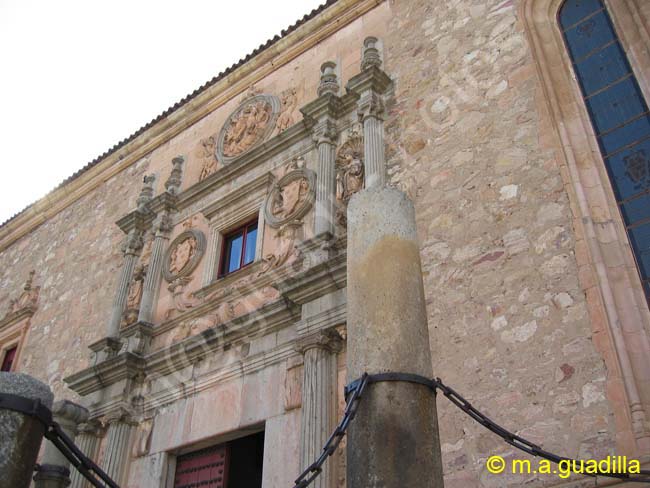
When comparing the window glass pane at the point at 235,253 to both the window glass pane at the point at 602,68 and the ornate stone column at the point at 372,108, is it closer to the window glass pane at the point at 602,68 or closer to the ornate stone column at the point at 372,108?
the ornate stone column at the point at 372,108

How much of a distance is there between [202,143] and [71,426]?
641 cm

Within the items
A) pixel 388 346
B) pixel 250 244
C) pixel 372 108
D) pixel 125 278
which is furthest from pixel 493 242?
pixel 125 278

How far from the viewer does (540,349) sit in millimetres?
5074

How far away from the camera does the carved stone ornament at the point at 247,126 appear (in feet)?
31.8

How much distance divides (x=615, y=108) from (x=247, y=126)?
18.3 ft

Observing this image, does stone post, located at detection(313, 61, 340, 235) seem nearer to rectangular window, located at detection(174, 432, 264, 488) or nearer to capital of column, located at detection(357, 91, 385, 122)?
capital of column, located at detection(357, 91, 385, 122)

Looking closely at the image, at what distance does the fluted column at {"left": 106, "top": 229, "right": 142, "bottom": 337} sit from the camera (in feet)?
30.7

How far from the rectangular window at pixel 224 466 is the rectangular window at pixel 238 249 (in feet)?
7.39

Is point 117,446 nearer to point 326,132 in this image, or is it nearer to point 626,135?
point 326,132

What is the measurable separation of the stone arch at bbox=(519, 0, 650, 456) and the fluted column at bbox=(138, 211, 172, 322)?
5802 millimetres

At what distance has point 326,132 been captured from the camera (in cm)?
832

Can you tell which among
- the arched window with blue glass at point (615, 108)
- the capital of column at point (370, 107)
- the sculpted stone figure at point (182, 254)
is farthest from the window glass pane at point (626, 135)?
the sculpted stone figure at point (182, 254)

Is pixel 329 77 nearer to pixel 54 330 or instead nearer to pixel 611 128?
pixel 611 128

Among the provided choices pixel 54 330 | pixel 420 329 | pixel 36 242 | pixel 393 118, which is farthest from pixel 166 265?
pixel 420 329
